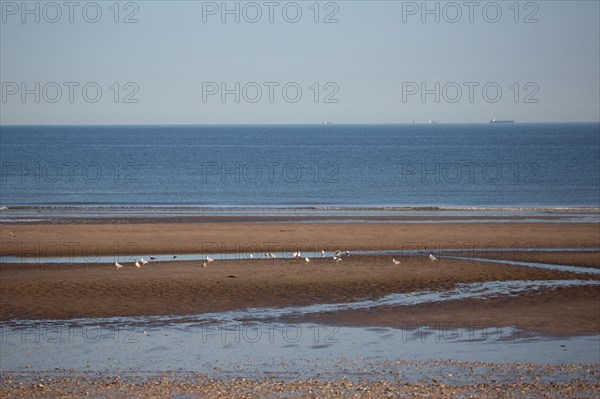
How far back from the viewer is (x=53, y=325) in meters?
17.8

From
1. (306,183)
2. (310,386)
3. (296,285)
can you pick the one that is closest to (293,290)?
(296,285)

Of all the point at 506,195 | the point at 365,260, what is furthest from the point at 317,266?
the point at 506,195

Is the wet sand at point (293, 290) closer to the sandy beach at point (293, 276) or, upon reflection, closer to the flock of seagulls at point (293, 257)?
the sandy beach at point (293, 276)

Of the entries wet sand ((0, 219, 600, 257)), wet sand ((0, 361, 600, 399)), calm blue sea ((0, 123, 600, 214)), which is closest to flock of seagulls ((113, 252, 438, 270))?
wet sand ((0, 219, 600, 257))

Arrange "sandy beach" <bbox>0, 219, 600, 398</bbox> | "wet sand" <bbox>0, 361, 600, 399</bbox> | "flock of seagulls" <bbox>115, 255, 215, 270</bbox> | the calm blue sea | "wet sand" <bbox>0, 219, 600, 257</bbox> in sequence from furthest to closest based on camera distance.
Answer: the calm blue sea, "wet sand" <bbox>0, 219, 600, 257</bbox>, "flock of seagulls" <bbox>115, 255, 215, 270</bbox>, "sandy beach" <bbox>0, 219, 600, 398</bbox>, "wet sand" <bbox>0, 361, 600, 399</bbox>

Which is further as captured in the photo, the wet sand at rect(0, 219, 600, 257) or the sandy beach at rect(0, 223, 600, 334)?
the wet sand at rect(0, 219, 600, 257)

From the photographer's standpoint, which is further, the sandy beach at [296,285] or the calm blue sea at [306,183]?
the calm blue sea at [306,183]

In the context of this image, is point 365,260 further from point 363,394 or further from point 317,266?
point 363,394

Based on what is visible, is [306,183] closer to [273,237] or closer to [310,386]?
[273,237]

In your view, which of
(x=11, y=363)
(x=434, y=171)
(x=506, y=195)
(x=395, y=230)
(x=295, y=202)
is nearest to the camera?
(x=11, y=363)

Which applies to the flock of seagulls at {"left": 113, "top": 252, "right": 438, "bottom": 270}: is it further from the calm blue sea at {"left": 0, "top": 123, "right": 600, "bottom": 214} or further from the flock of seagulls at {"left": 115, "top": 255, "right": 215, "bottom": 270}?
the calm blue sea at {"left": 0, "top": 123, "right": 600, "bottom": 214}

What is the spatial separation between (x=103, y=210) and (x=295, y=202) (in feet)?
40.2

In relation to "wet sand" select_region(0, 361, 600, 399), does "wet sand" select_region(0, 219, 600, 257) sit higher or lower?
higher

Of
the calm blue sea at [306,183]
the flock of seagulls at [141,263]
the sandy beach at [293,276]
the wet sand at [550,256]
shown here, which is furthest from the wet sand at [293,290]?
the calm blue sea at [306,183]
